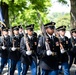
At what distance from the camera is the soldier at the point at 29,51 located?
31.5 feet

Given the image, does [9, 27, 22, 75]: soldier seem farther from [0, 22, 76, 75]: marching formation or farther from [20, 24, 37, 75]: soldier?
[20, 24, 37, 75]: soldier

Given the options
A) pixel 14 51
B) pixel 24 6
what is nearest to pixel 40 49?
pixel 14 51

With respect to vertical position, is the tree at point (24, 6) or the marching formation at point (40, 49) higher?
the tree at point (24, 6)

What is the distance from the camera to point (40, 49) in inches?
317

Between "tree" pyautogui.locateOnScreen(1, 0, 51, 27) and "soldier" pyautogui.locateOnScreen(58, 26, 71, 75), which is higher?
"tree" pyautogui.locateOnScreen(1, 0, 51, 27)

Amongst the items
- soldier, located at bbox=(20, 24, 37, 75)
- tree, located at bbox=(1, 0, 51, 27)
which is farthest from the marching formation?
tree, located at bbox=(1, 0, 51, 27)

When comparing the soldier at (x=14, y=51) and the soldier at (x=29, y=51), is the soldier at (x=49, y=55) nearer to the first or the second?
the soldier at (x=29, y=51)

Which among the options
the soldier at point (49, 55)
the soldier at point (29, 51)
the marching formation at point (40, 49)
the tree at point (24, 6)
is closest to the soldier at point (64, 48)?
the marching formation at point (40, 49)

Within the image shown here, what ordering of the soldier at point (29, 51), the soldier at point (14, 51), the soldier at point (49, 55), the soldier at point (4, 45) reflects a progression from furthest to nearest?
the soldier at point (4, 45), the soldier at point (14, 51), the soldier at point (29, 51), the soldier at point (49, 55)

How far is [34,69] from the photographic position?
9.63 m

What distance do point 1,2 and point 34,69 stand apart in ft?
53.7

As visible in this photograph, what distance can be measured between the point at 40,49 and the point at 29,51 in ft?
4.87

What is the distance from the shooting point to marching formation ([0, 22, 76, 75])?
8016 millimetres

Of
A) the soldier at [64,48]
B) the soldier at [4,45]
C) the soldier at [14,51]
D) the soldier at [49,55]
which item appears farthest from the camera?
the soldier at [4,45]
